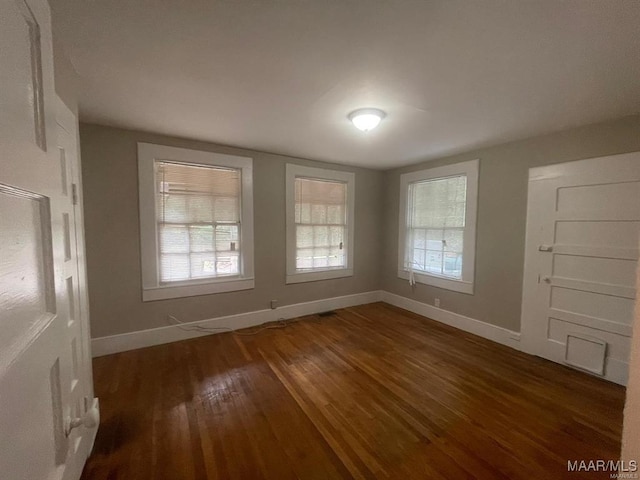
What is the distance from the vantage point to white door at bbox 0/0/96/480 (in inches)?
16.9

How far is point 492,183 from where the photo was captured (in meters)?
3.18

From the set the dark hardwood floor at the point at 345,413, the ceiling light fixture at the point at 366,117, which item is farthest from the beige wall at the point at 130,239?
the ceiling light fixture at the point at 366,117

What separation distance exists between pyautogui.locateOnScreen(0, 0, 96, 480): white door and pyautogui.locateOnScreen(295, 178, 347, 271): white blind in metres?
3.26

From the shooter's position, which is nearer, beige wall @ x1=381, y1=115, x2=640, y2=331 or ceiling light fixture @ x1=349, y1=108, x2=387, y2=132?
ceiling light fixture @ x1=349, y1=108, x2=387, y2=132

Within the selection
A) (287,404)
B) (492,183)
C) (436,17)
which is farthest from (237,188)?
(492,183)

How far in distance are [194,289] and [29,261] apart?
113 inches

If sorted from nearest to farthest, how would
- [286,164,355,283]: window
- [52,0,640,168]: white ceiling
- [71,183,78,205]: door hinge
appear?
1. [52,0,640,168]: white ceiling
2. [71,183,78,205]: door hinge
3. [286,164,355,283]: window

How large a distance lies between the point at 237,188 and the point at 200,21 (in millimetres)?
2188

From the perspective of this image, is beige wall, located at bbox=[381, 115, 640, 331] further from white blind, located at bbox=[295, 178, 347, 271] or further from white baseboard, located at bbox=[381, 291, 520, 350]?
white blind, located at bbox=[295, 178, 347, 271]

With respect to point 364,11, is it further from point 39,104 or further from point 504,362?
point 504,362

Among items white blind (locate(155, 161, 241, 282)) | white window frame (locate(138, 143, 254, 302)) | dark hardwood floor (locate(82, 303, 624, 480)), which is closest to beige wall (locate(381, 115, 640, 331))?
dark hardwood floor (locate(82, 303, 624, 480))

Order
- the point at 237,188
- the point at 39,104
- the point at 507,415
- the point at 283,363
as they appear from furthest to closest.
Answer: the point at 237,188 < the point at 283,363 < the point at 507,415 < the point at 39,104

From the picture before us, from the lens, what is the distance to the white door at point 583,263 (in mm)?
2279

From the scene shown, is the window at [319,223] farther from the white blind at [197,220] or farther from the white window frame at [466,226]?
the white window frame at [466,226]
